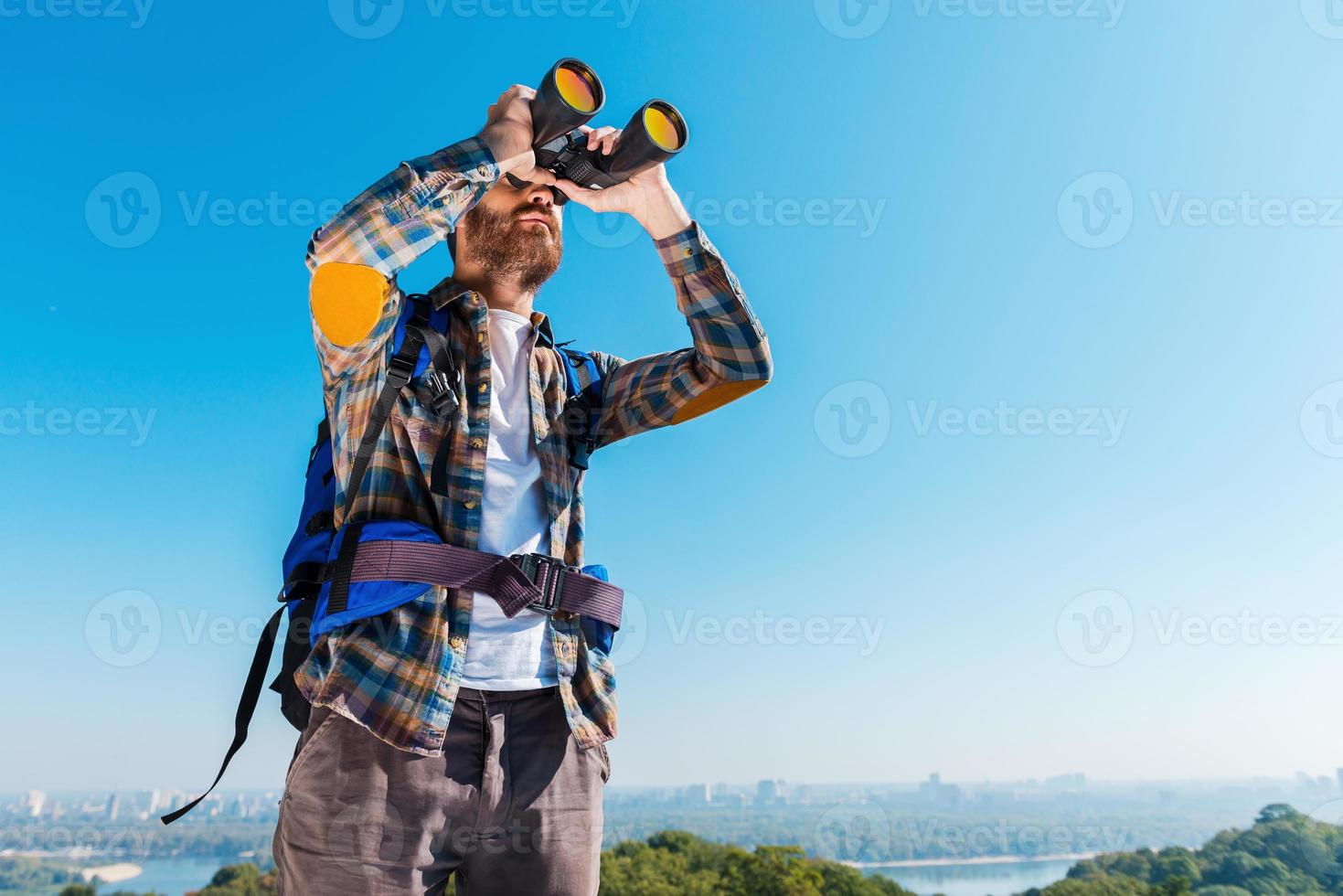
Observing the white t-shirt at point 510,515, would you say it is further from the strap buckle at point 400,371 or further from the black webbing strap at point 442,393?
the strap buckle at point 400,371

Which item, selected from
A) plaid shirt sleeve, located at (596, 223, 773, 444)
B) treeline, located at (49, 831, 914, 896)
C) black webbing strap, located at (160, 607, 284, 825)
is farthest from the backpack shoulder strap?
treeline, located at (49, 831, 914, 896)

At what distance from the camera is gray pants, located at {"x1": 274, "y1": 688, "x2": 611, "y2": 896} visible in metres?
1.68

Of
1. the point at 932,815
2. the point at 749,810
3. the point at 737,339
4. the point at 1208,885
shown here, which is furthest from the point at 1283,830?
the point at 737,339

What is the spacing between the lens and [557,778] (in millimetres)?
1914

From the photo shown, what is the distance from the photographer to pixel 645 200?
2.38m

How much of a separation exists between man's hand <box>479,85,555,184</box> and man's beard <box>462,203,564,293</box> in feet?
0.76

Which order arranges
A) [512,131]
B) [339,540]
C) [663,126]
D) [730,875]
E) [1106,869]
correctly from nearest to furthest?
Answer: [339,540]
[512,131]
[663,126]
[730,875]
[1106,869]

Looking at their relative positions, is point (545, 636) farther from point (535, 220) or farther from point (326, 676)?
point (535, 220)

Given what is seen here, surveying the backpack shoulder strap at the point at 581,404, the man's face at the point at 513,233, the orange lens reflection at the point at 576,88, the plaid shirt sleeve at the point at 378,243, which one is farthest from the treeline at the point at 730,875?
the orange lens reflection at the point at 576,88

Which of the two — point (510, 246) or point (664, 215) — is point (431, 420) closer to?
point (510, 246)

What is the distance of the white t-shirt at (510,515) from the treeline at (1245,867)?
3551 cm

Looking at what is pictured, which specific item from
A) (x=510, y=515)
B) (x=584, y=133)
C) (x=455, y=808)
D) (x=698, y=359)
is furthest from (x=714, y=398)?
(x=455, y=808)

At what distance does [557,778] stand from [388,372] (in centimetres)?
103

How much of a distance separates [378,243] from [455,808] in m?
1.26
